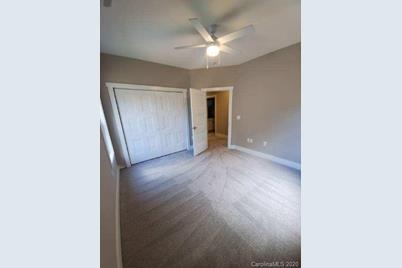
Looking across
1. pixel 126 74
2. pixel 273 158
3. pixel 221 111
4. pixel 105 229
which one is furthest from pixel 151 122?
pixel 221 111

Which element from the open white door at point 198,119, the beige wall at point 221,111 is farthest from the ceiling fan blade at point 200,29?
the beige wall at point 221,111

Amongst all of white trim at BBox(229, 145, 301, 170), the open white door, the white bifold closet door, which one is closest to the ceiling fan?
→ the open white door

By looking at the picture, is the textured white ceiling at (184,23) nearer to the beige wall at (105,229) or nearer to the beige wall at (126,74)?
the beige wall at (126,74)

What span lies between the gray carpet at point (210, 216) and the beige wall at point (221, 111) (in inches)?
126

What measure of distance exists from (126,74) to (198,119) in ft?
6.39

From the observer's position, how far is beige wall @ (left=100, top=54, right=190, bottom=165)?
261cm

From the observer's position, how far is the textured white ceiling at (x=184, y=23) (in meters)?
1.48

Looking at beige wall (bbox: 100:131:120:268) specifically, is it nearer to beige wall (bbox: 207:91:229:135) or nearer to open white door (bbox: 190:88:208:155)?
open white door (bbox: 190:88:208:155)

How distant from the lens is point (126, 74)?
281cm

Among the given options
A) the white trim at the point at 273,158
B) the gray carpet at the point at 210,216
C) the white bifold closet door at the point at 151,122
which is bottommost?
the gray carpet at the point at 210,216

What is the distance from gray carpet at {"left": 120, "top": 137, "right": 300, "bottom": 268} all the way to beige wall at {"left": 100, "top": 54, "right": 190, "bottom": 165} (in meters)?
1.19

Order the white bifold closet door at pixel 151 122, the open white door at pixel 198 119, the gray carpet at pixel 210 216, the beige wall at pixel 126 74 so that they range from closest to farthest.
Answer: the gray carpet at pixel 210 216, the beige wall at pixel 126 74, the white bifold closet door at pixel 151 122, the open white door at pixel 198 119
